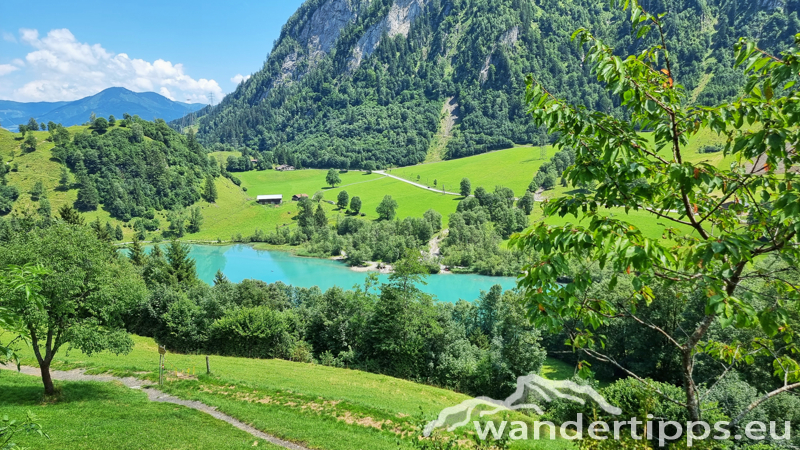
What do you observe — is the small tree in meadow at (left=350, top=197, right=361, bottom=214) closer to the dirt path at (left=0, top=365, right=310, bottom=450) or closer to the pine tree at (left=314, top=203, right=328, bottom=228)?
the pine tree at (left=314, top=203, right=328, bottom=228)

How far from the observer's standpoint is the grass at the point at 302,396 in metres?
13.5

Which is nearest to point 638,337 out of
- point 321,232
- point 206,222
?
point 321,232

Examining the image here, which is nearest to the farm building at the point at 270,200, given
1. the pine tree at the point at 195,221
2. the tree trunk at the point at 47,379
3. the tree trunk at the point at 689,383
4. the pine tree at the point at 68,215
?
the pine tree at the point at 195,221

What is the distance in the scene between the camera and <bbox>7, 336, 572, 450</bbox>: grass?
1352 centimetres

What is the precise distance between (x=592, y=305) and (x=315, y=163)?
7790 inches

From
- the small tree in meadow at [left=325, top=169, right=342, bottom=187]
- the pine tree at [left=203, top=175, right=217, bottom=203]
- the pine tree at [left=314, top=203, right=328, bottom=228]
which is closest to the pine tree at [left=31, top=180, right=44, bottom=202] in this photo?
the pine tree at [left=203, top=175, right=217, bottom=203]

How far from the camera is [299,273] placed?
83.8 m

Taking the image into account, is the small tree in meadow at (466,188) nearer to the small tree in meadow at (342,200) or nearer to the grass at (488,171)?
the grass at (488,171)

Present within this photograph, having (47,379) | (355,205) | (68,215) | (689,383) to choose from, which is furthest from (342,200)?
(689,383)

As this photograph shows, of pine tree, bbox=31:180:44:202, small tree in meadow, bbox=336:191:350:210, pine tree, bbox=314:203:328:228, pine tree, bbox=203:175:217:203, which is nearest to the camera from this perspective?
pine tree, bbox=31:180:44:202

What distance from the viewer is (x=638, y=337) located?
113 ft

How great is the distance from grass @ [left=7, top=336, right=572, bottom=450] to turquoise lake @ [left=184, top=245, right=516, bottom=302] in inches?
1605

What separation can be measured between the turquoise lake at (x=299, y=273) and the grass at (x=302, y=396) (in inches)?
1605

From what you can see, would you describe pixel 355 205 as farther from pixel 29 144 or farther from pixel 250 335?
pixel 29 144
